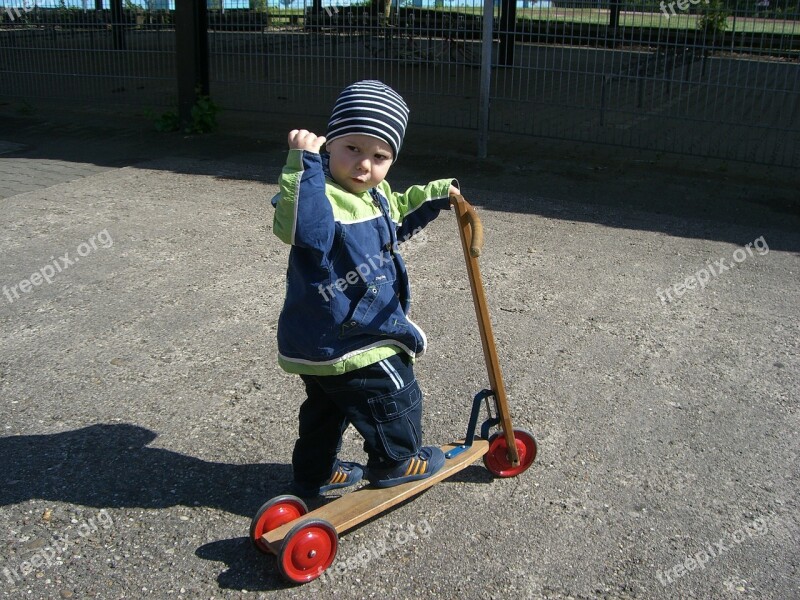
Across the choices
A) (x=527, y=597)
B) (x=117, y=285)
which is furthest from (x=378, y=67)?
(x=527, y=597)

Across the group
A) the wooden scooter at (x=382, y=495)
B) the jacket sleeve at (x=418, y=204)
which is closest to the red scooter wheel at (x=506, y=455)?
the wooden scooter at (x=382, y=495)

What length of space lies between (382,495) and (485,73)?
6103 millimetres

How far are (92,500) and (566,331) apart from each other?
260cm

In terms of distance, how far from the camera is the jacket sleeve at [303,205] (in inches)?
97.4

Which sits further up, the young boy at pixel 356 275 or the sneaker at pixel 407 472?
the young boy at pixel 356 275

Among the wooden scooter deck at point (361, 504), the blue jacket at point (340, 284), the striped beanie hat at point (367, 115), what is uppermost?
the striped beanie hat at point (367, 115)

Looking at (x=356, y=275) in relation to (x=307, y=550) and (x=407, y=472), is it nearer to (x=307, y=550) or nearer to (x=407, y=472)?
(x=407, y=472)

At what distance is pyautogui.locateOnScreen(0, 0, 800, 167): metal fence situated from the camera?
312 inches

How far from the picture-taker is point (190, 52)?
9.51 metres

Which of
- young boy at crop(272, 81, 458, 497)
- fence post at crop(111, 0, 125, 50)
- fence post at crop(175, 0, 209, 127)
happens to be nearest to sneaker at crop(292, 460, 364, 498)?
young boy at crop(272, 81, 458, 497)

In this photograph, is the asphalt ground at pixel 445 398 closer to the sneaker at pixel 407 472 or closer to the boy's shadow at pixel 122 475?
the boy's shadow at pixel 122 475

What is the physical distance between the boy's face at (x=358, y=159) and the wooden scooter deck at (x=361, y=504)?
1.05 meters

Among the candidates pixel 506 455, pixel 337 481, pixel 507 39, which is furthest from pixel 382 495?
pixel 507 39

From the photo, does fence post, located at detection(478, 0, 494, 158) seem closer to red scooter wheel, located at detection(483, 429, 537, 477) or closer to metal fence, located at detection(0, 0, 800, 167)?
metal fence, located at detection(0, 0, 800, 167)
